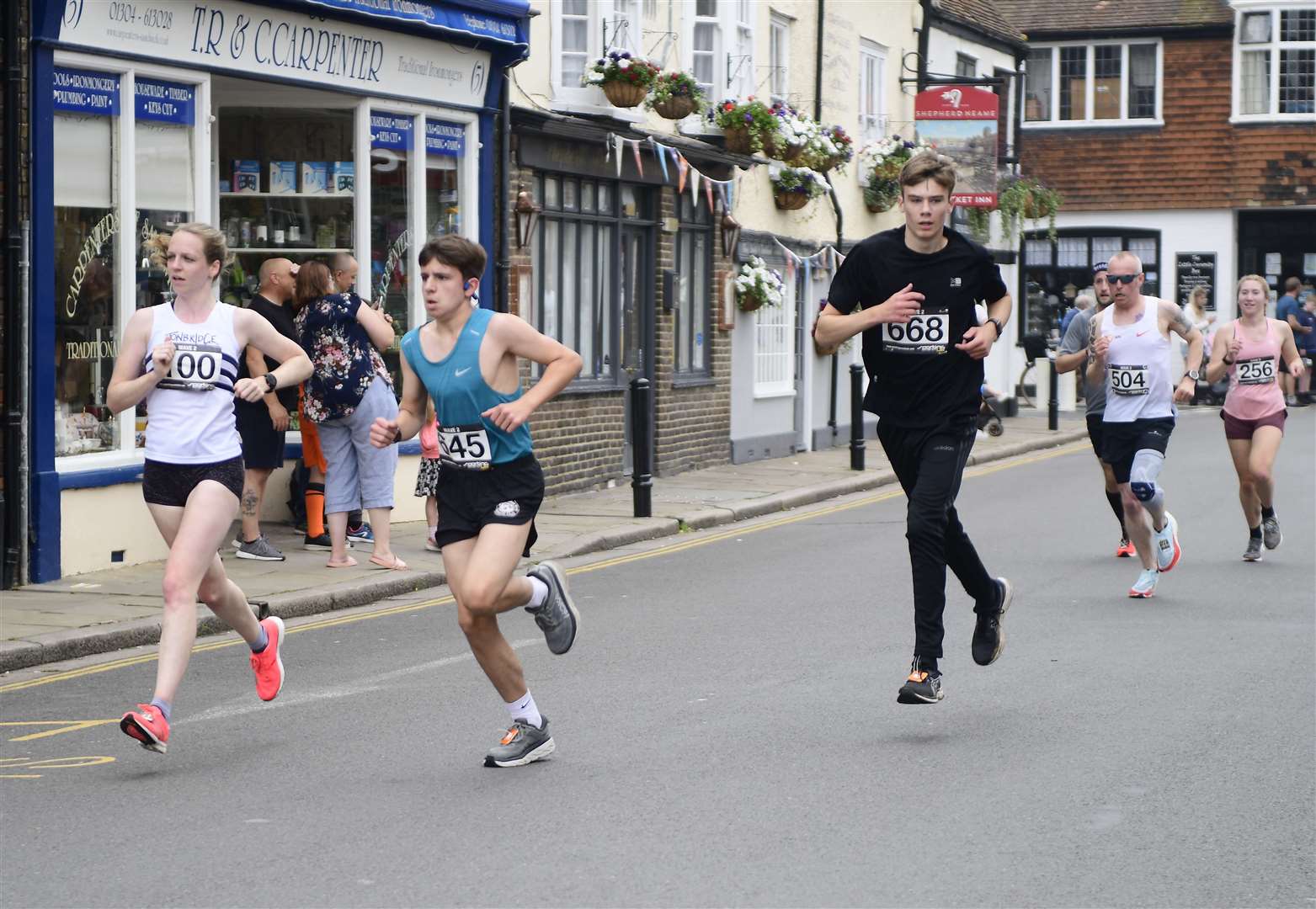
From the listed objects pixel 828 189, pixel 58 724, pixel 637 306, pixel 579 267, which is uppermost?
pixel 828 189

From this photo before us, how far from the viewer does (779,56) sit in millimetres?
22719

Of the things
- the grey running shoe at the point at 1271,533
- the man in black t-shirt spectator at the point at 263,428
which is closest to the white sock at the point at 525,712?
the man in black t-shirt spectator at the point at 263,428

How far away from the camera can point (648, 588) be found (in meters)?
11.8

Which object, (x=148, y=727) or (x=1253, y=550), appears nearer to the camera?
(x=148, y=727)

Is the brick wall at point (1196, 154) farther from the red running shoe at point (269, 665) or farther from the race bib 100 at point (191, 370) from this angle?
the race bib 100 at point (191, 370)

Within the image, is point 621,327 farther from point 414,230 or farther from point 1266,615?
point 1266,615

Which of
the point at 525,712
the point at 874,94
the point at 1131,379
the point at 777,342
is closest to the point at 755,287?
the point at 777,342

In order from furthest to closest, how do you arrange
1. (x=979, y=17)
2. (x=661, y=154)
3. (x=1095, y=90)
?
(x=1095, y=90) → (x=979, y=17) → (x=661, y=154)

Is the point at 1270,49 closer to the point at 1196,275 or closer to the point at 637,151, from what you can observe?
the point at 1196,275

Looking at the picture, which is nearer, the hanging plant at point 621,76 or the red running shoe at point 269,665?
the red running shoe at point 269,665

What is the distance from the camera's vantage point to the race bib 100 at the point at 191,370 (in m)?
7.16

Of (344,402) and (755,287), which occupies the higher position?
(755,287)

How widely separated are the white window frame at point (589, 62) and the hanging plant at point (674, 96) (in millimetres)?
371

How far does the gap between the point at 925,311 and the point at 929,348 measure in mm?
144
